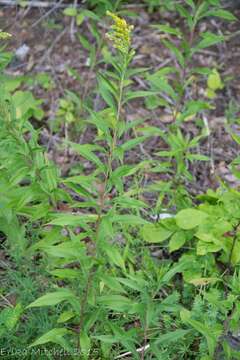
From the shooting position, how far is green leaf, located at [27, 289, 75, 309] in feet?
7.64

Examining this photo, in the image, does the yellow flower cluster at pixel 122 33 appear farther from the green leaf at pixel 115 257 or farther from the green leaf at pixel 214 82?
the green leaf at pixel 214 82

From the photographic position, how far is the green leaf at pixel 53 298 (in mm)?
2328

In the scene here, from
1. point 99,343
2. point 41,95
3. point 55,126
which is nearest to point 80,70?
point 41,95

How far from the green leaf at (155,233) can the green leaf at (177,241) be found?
47 millimetres

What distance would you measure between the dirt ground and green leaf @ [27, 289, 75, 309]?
1.91 m

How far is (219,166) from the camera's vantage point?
13.9 feet

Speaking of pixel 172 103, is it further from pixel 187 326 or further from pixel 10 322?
pixel 10 322

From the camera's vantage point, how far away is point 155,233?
346 centimetres

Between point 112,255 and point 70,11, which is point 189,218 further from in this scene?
point 70,11

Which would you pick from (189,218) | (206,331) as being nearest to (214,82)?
(189,218)

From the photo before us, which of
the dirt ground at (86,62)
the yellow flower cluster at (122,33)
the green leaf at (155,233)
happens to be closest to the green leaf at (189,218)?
the green leaf at (155,233)

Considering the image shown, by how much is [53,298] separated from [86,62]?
3.10 meters

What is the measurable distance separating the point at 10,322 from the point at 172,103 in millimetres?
2643

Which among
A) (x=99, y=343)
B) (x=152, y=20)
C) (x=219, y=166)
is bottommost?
(x=219, y=166)
